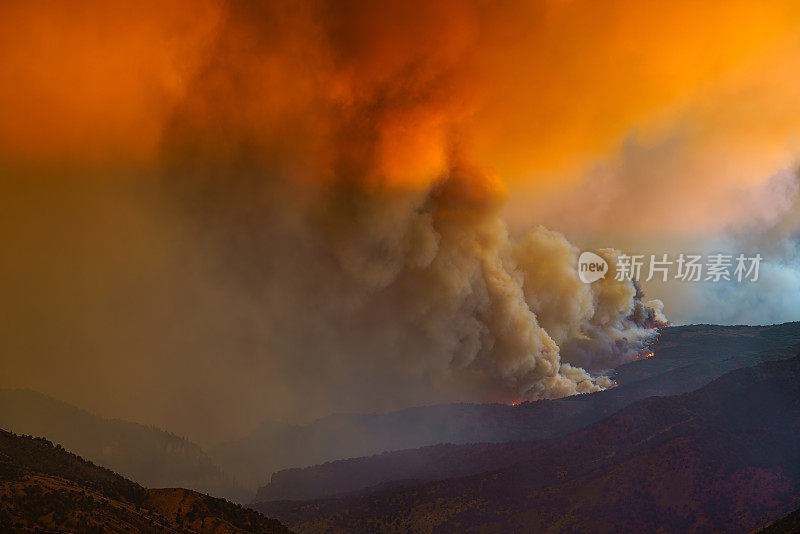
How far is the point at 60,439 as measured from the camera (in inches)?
6634

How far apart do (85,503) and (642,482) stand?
157ft

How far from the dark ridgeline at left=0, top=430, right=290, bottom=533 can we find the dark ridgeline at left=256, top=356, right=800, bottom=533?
2840cm

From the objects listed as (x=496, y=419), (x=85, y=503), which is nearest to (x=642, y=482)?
(x=85, y=503)

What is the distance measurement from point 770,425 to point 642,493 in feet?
53.3

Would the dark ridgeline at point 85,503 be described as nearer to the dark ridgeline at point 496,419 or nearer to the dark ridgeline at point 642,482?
the dark ridgeline at point 642,482

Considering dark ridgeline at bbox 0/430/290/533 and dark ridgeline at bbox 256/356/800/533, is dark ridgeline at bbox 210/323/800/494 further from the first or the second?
dark ridgeline at bbox 0/430/290/533

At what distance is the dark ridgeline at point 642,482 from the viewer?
54531mm

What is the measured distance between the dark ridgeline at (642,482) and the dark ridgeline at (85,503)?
2840cm

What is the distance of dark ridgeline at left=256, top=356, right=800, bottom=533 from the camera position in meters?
54.5

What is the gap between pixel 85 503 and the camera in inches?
1363

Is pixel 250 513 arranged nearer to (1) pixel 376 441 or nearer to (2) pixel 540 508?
(2) pixel 540 508

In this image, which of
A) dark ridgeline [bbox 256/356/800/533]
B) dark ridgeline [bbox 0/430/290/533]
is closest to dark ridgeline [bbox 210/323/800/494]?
dark ridgeline [bbox 256/356/800/533]

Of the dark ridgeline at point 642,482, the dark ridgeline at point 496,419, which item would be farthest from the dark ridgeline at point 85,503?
the dark ridgeline at point 496,419

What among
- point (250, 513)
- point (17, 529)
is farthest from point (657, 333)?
point (17, 529)
